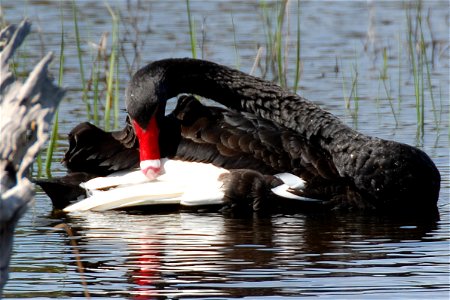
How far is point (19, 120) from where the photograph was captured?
132 inches

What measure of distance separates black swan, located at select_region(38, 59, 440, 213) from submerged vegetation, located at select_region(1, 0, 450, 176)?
0.81 metres

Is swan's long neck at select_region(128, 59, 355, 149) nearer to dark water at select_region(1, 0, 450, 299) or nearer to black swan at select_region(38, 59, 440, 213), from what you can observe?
black swan at select_region(38, 59, 440, 213)

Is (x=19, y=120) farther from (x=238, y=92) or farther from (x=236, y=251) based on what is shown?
(x=238, y=92)

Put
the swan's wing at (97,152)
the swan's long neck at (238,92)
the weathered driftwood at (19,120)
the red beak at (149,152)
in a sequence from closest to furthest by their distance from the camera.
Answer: the weathered driftwood at (19,120), the red beak at (149,152), the swan's wing at (97,152), the swan's long neck at (238,92)

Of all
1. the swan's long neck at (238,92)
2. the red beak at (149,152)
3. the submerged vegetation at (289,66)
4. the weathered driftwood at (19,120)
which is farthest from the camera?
the submerged vegetation at (289,66)

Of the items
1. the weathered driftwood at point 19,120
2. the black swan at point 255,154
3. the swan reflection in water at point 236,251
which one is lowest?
the swan reflection in water at point 236,251

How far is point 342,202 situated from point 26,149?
137 inches

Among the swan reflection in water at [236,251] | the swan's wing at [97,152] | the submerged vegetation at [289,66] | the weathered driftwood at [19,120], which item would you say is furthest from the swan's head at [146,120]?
the weathered driftwood at [19,120]

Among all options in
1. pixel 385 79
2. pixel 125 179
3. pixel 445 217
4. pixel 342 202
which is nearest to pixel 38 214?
pixel 125 179

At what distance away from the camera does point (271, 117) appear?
7.44m

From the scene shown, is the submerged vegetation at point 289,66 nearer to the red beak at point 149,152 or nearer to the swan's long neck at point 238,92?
the swan's long neck at point 238,92

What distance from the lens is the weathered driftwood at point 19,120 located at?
327cm

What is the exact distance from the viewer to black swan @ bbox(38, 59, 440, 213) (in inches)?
259

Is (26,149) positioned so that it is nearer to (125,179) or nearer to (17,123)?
(17,123)
